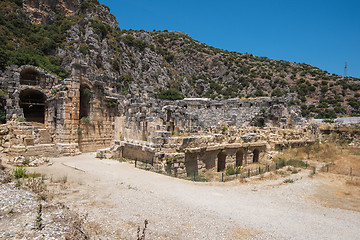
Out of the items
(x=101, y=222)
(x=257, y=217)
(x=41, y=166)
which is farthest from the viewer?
(x=41, y=166)

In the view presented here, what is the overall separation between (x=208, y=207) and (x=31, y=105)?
2335 centimetres

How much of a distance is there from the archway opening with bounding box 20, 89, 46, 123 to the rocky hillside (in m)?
9.57

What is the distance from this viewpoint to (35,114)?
2283 centimetres

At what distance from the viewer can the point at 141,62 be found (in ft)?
177

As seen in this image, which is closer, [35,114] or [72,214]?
[72,214]

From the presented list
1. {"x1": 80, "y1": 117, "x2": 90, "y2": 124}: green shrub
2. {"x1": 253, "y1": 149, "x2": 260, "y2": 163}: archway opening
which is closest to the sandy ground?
{"x1": 253, "y1": 149, "x2": 260, "y2": 163}: archway opening

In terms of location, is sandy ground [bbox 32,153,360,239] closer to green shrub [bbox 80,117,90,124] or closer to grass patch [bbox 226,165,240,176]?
grass patch [bbox 226,165,240,176]

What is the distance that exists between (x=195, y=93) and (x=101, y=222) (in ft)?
185

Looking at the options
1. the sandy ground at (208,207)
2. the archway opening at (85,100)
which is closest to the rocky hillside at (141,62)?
the archway opening at (85,100)

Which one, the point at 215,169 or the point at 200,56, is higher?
the point at 200,56

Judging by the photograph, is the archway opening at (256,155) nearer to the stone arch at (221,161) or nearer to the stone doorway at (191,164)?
the stone arch at (221,161)

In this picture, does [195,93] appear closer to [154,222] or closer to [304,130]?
[304,130]

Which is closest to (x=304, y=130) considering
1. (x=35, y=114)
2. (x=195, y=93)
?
(x=35, y=114)

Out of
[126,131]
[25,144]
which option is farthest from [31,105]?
[126,131]
